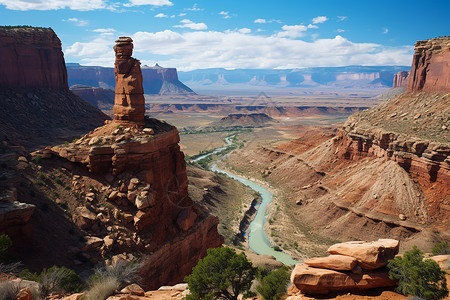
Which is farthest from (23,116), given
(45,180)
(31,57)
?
(45,180)

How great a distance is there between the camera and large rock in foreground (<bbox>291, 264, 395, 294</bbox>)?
563 inches

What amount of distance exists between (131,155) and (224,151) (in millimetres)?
83418

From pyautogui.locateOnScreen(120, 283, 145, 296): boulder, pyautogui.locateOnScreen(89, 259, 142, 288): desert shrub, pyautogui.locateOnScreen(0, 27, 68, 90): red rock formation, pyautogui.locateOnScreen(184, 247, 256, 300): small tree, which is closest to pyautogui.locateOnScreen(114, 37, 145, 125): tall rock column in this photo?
pyautogui.locateOnScreen(89, 259, 142, 288): desert shrub

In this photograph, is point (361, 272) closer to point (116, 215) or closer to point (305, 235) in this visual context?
point (116, 215)

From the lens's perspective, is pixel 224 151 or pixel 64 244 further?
pixel 224 151

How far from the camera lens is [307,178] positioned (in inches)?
2485

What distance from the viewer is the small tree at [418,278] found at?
13461 millimetres

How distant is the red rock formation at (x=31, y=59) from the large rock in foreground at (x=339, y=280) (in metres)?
82.9

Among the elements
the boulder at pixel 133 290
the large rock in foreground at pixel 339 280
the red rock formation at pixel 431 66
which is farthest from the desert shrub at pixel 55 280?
the red rock formation at pixel 431 66

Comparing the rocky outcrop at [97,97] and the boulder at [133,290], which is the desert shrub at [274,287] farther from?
the rocky outcrop at [97,97]

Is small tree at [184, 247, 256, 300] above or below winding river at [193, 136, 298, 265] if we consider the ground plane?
above

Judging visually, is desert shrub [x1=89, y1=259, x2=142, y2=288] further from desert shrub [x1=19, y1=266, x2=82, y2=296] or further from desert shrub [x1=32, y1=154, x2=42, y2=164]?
desert shrub [x1=32, y1=154, x2=42, y2=164]

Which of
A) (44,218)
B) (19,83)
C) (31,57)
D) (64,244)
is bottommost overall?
(64,244)

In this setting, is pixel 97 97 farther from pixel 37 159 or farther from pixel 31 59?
pixel 37 159
